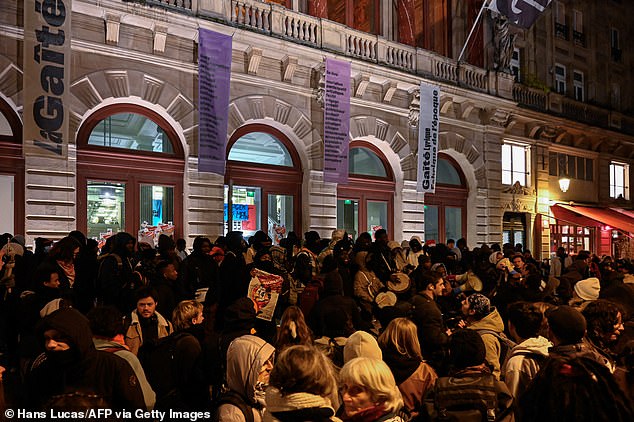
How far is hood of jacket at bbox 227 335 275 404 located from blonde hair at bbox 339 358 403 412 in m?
0.88

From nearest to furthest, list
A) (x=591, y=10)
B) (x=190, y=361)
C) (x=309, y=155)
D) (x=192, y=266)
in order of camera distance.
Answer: (x=190, y=361), (x=192, y=266), (x=309, y=155), (x=591, y=10)

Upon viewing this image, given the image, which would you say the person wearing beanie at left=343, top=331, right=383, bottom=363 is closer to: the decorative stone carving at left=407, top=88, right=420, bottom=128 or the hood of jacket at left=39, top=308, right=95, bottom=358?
the hood of jacket at left=39, top=308, right=95, bottom=358

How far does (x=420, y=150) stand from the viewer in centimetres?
1797

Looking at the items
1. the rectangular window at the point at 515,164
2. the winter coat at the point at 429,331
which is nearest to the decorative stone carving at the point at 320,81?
the rectangular window at the point at 515,164

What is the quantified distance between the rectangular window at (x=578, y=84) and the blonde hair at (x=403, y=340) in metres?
24.7

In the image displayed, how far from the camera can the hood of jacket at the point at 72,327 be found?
10.6ft

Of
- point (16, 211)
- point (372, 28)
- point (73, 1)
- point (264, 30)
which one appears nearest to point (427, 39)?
point (372, 28)

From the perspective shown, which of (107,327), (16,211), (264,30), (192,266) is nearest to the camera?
(107,327)

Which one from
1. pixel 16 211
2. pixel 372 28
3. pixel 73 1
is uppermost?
pixel 372 28

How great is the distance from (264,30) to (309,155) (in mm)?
3610

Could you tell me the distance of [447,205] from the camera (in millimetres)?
19984

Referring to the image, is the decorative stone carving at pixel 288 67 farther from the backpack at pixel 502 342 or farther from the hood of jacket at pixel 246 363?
the hood of jacket at pixel 246 363

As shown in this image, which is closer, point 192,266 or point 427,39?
point 192,266

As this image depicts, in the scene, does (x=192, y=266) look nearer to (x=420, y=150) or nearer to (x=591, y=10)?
(x=420, y=150)
